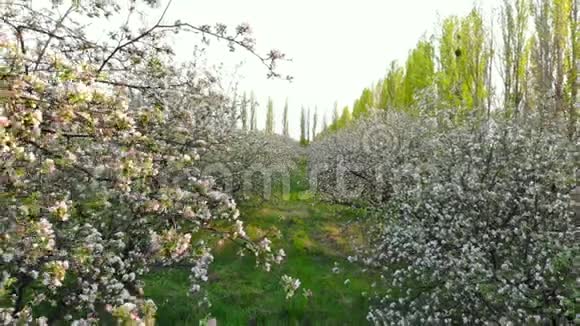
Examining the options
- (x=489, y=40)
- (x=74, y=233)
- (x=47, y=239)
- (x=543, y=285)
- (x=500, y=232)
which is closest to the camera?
(x=47, y=239)

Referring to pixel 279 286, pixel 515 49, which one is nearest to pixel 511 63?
pixel 515 49

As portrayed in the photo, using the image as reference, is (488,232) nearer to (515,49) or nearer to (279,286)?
(279,286)

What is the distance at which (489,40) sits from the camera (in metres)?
18.4

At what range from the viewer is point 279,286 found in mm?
8484

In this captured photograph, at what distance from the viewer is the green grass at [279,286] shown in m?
6.96

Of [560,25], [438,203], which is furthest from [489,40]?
[438,203]

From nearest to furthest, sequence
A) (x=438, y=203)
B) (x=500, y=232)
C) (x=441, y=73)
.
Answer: (x=500, y=232)
(x=438, y=203)
(x=441, y=73)

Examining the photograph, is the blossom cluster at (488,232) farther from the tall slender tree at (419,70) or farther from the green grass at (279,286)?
the tall slender tree at (419,70)

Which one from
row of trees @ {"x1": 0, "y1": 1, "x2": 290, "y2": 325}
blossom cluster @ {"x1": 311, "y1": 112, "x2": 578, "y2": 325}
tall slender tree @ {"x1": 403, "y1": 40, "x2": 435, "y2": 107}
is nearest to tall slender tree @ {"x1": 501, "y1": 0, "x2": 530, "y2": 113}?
tall slender tree @ {"x1": 403, "y1": 40, "x2": 435, "y2": 107}

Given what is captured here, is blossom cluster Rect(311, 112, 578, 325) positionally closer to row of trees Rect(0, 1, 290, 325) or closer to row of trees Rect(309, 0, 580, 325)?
row of trees Rect(309, 0, 580, 325)

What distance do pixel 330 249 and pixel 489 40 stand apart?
38.1 ft

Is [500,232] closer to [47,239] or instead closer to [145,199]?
[145,199]

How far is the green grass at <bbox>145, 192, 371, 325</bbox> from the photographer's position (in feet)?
22.9

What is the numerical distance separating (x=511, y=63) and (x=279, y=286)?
1307cm
